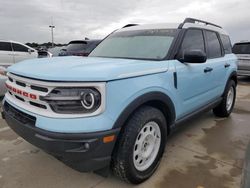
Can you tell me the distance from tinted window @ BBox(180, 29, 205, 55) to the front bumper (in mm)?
1795

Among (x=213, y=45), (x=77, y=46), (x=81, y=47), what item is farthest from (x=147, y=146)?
(x=77, y=46)

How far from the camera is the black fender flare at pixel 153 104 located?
244 centimetres

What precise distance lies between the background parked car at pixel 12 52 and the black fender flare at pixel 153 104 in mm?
9166

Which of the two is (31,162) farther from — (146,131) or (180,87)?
(180,87)

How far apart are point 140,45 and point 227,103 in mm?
2748

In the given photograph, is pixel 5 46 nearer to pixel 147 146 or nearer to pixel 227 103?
pixel 227 103

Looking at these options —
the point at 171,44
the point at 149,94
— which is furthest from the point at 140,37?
the point at 149,94

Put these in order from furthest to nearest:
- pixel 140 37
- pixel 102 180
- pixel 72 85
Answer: pixel 140 37 < pixel 102 180 < pixel 72 85

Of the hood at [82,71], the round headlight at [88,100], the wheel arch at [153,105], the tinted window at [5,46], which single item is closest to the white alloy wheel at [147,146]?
the wheel arch at [153,105]

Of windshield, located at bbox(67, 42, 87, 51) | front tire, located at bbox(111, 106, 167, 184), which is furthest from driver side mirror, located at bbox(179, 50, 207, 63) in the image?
windshield, located at bbox(67, 42, 87, 51)

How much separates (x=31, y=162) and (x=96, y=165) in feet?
4.44

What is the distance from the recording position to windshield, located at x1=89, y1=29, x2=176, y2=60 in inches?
133

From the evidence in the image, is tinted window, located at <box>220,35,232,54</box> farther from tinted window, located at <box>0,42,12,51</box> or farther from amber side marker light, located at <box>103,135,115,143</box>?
tinted window, located at <box>0,42,12,51</box>

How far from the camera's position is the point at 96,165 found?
2.38 meters
